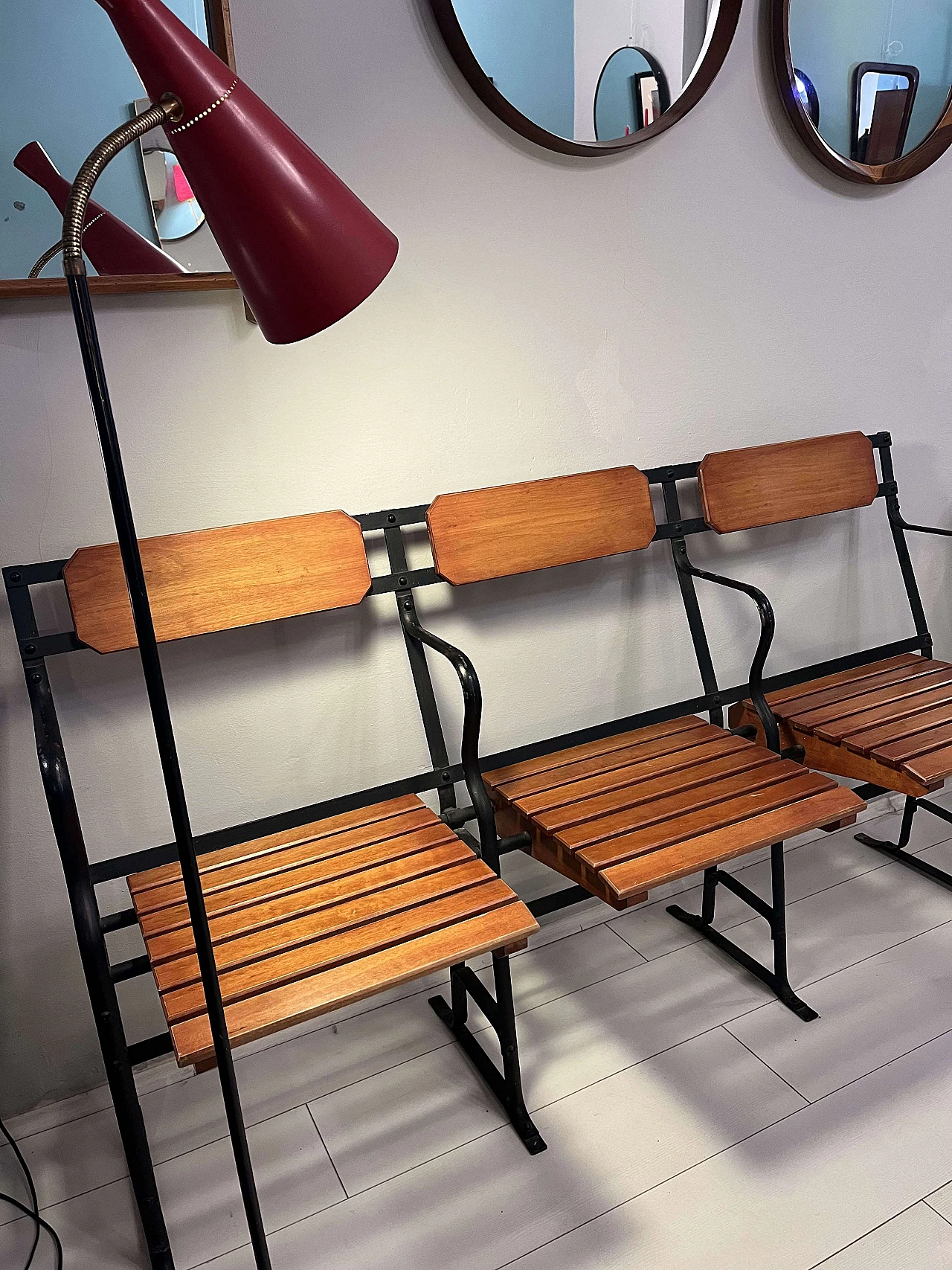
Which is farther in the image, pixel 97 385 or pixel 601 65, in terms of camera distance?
pixel 601 65

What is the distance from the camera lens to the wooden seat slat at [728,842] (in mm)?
1537

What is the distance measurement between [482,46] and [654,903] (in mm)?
1765

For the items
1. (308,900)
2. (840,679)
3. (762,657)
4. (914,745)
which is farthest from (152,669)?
(840,679)

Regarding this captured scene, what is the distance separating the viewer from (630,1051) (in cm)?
184

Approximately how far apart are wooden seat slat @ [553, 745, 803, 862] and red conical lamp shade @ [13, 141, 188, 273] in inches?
44.0

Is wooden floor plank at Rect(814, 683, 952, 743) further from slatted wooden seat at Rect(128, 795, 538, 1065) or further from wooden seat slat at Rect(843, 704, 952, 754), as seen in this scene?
slatted wooden seat at Rect(128, 795, 538, 1065)

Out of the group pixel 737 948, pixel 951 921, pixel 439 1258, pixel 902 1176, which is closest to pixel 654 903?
pixel 737 948

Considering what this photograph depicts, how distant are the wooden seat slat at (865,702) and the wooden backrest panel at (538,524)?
0.49 m

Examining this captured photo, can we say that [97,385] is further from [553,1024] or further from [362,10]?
[553,1024]

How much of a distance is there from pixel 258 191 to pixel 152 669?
0.39 meters

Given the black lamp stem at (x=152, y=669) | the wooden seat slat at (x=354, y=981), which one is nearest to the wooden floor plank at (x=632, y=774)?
the wooden seat slat at (x=354, y=981)

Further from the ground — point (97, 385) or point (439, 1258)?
point (97, 385)

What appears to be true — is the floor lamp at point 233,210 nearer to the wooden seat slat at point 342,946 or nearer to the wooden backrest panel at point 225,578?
the wooden seat slat at point 342,946

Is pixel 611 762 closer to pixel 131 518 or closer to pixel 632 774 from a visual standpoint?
pixel 632 774
